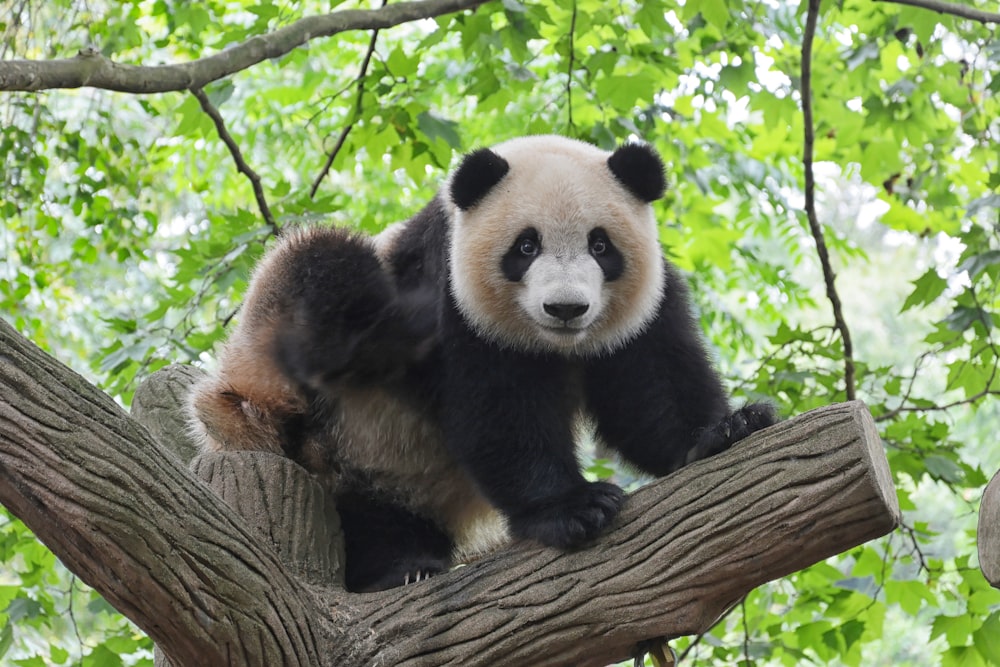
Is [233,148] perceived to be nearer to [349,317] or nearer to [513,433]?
[349,317]

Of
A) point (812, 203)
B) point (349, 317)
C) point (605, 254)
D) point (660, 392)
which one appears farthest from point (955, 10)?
point (349, 317)

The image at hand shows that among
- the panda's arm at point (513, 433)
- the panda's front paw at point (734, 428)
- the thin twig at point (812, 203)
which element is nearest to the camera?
the panda's front paw at point (734, 428)

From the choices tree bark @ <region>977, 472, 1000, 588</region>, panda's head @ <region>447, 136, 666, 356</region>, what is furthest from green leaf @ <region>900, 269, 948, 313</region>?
tree bark @ <region>977, 472, 1000, 588</region>

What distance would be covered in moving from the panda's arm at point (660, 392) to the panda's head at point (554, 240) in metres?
0.08

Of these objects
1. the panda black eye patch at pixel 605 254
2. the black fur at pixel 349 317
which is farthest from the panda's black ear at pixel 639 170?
the black fur at pixel 349 317

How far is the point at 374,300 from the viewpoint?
126 inches

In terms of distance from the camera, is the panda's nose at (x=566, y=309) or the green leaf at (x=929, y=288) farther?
the green leaf at (x=929, y=288)

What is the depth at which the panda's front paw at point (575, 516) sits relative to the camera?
262cm

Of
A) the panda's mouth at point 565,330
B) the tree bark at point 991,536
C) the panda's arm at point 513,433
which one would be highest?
the panda's mouth at point 565,330

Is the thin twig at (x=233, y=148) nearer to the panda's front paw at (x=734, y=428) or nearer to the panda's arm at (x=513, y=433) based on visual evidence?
the panda's arm at (x=513, y=433)

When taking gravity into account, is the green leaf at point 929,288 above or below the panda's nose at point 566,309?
above

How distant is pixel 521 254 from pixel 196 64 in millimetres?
1472

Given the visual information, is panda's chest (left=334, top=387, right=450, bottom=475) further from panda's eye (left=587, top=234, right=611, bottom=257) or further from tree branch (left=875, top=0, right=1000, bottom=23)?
tree branch (left=875, top=0, right=1000, bottom=23)

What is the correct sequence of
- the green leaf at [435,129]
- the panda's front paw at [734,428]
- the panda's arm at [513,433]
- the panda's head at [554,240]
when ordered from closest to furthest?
the panda's front paw at [734,428], the panda's arm at [513,433], the panda's head at [554,240], the green leaf at [435,129]
